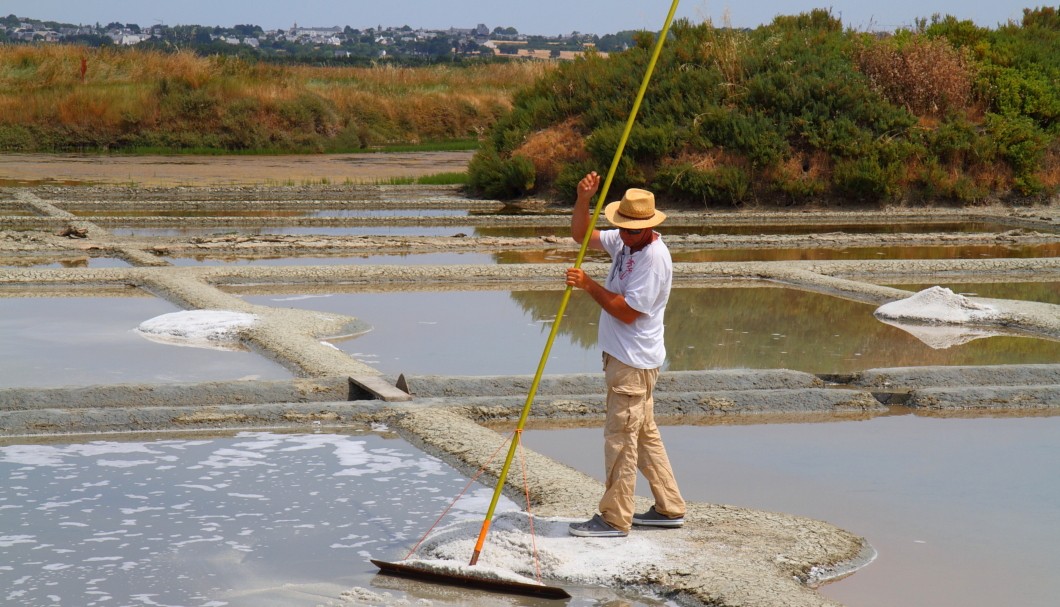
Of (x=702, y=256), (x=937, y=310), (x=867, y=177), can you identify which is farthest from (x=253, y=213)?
(x=937, y=310)

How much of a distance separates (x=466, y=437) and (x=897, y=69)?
14067 mm

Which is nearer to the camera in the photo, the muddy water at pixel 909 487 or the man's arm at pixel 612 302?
the muddy water at pixel 909 487

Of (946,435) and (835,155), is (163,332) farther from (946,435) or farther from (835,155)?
(835,155)

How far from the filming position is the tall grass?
1013 inches

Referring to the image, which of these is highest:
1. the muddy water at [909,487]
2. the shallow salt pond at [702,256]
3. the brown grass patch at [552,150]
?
the brown grass patch at [552,150]

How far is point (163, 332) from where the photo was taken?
24.3 ft

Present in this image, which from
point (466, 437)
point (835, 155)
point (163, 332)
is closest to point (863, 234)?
point (835, 155)

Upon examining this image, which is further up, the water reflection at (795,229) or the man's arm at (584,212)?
the man's arm at (584,212)

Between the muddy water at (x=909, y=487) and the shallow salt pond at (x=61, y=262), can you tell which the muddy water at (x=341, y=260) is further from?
the muddy water at (x=909, y=487)

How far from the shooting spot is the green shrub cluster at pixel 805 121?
16797 mm

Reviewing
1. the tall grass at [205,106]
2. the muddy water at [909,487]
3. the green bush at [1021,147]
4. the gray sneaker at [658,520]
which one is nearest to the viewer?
the muddy water at [909,487]

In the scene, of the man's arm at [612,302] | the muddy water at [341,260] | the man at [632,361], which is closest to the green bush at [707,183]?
the muddy water at [341,260]

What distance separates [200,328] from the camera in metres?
7.36

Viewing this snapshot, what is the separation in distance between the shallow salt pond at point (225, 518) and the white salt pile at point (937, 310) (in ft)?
13.9
